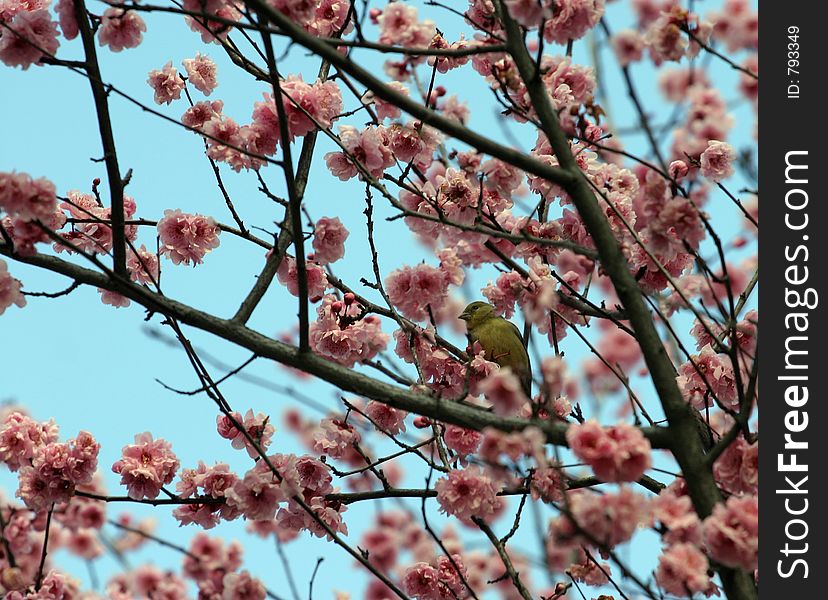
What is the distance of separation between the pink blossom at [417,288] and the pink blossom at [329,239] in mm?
264

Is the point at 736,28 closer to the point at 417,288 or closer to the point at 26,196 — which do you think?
the point at 417,288

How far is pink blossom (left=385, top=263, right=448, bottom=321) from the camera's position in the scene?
4047 mm

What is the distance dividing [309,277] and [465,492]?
1.26m

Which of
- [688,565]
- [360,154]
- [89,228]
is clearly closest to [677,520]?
[688,565]

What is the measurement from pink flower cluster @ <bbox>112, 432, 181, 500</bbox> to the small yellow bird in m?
2.44

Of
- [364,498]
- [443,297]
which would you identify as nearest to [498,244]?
[443,297]

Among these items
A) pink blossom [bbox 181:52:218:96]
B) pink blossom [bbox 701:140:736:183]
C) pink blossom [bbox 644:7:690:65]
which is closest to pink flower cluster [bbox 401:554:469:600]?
pink blossom [bbox 701:140:736:183]

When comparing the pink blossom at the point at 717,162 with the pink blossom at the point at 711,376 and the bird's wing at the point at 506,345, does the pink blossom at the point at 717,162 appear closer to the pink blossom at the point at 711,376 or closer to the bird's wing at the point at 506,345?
the pink blossom at the point at 711,376

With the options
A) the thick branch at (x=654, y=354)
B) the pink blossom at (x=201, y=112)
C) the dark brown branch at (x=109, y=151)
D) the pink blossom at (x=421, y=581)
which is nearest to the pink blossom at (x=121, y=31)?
the dark brown branch at (x=109, y=151)

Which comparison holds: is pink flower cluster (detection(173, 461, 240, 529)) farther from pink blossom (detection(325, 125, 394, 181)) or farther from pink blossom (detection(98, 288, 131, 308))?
pink blossom (detection(325, 125, 394, 181))

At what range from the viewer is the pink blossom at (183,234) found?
4223mm
